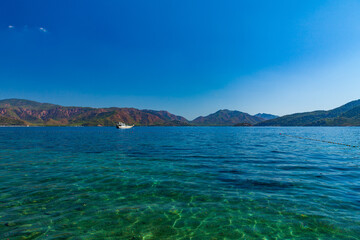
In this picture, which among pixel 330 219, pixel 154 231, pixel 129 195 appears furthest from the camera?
pixel 129 195

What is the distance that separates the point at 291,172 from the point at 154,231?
686 inches

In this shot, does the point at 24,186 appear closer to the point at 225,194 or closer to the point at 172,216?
the point at 172,216

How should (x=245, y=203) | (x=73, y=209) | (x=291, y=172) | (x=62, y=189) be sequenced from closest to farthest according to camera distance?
(x=73, y=209) < (x=245, y=203) < (x=62, y=189) < (x=291, y=172)

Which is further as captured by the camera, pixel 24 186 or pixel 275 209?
pixel 24 186

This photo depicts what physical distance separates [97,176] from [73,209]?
746cm

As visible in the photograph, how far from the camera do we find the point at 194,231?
27.2ft

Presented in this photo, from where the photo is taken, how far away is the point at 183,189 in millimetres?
13688

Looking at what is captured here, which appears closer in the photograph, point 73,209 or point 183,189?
point 73,209

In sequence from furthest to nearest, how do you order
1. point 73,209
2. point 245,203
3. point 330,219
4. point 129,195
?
point 129,195, point 245,203, point 73,209, point 330,219

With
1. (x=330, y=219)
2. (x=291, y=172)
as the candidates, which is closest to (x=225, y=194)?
(x=330, y=219)

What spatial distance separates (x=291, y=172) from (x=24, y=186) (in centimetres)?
2556

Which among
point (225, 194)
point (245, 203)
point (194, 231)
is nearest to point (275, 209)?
point (245, 203)

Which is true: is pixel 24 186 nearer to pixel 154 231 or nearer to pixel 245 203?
pixel 154 231

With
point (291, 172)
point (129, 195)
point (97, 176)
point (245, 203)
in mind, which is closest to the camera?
point (245, 203)
